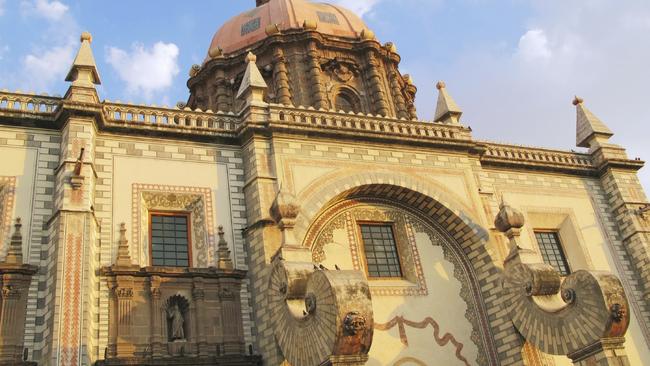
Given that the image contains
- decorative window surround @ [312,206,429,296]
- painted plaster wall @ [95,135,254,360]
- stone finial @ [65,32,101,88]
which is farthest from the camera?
decorative window surround @ [312,206,429,296]

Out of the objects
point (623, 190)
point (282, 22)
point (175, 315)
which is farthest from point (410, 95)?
point (175, 315)

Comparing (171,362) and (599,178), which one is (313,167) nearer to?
(171,362)

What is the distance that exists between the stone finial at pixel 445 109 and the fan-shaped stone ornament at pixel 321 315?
9042 mm

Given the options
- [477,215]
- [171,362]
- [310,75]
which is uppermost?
[310,75]

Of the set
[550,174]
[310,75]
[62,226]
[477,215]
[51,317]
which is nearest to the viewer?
[51,317]

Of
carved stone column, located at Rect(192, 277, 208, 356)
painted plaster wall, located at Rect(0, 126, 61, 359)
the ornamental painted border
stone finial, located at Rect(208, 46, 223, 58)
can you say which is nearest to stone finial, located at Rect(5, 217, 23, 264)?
painted plaster wall, located at Rect(0, 126, 61, 359)

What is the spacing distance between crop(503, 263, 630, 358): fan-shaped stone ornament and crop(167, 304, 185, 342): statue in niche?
8647 millimetres

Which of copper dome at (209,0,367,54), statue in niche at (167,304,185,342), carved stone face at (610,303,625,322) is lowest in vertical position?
carved stone face at (610,303,625,322)

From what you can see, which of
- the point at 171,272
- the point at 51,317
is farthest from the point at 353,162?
the point at 51,317

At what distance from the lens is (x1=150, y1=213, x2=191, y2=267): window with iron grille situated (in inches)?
623

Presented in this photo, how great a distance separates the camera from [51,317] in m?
13.3

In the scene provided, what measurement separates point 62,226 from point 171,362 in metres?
3.79

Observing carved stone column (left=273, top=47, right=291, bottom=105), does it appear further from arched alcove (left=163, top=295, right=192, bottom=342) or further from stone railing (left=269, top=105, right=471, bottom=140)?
arched alcove (left=163, top=295, right=192, bottom=342)

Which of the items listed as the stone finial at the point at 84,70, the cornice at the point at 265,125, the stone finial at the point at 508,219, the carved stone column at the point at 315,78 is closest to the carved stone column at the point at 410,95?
the carved stone column at the point at 315,78
